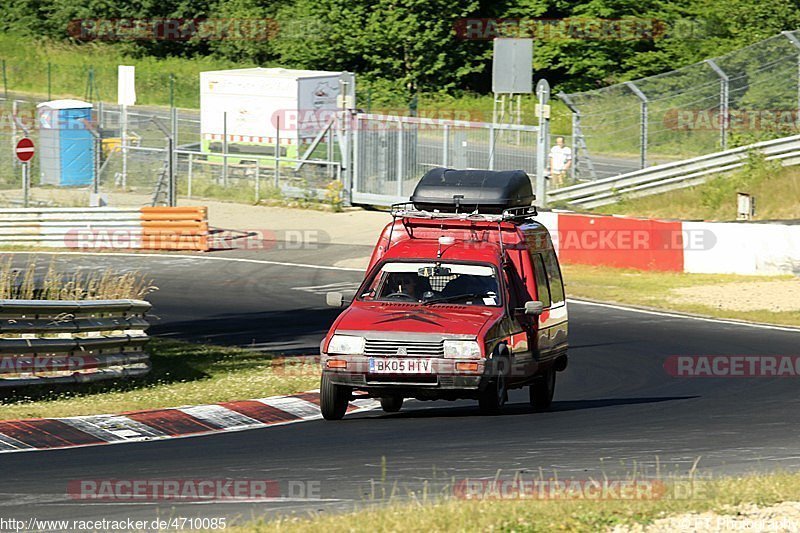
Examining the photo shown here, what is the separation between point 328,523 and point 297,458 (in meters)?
2.90

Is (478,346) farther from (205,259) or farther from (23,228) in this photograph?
(23,228)

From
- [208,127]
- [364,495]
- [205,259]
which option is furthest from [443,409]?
[208,127]

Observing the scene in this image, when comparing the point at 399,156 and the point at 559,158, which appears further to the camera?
the point at 399,156

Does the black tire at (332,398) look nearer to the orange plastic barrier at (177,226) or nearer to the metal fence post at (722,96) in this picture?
the orange plastic barrier at (177,226)

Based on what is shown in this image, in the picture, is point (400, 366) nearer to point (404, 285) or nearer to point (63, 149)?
point (404, 285)

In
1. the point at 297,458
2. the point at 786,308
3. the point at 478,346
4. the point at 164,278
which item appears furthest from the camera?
the point at 164,278

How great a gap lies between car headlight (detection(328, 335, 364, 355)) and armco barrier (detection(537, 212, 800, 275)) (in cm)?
1572

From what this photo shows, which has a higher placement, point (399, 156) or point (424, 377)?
point (399, 156)

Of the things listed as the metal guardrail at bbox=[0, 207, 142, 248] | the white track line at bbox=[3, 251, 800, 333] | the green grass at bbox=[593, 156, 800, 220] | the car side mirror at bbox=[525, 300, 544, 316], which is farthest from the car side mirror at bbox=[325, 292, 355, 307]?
the green grass at bbox=[593, 156, 800, 220]

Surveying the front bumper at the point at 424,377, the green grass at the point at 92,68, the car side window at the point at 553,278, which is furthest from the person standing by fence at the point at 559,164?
the green grass at the point at 92,68

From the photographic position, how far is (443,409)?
583 inches

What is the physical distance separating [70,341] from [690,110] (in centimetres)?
2166

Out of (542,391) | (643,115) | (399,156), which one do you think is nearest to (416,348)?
(542,391)

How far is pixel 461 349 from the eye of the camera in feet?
41.2
